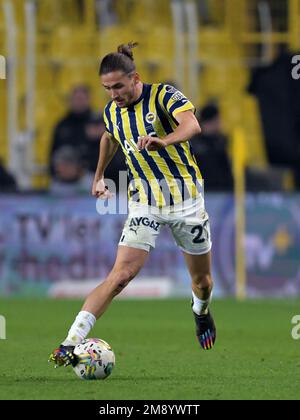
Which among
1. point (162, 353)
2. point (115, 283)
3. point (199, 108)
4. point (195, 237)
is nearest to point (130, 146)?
point (195, 237)

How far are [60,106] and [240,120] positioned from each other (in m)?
2.83

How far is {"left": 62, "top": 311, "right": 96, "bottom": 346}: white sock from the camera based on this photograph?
858 centimetres

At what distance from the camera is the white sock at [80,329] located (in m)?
8.58

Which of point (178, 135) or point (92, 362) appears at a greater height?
point (178, 135)

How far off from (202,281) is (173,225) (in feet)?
1.91

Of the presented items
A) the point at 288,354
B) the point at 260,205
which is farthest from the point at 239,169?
the point at 288,354

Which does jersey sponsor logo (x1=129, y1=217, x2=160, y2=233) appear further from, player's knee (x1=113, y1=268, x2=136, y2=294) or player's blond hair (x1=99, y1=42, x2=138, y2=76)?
player's blond hair (x1=99, y1=42, x2=138, y2=76)

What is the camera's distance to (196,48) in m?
19.6

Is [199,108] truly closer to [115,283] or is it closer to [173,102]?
[173,102]

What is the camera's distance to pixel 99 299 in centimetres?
873

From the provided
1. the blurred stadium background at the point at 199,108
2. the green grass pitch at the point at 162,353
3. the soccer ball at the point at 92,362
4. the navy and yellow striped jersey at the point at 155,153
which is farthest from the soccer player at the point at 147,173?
the blurred stadium background at the point at 199,108

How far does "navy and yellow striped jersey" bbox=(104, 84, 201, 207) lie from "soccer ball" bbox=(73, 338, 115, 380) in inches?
46.4
